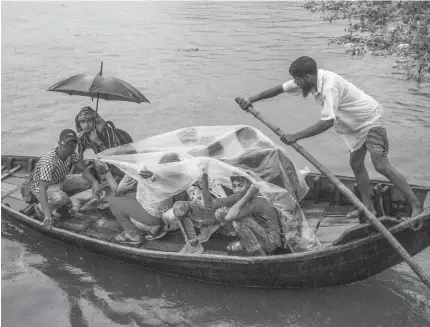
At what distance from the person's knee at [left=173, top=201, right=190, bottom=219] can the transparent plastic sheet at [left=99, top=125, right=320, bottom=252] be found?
4.9 inches

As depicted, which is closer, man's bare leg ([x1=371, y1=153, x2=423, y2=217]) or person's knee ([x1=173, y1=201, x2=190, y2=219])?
man's bare leg ([x1=371, y1=153, x2=423, y2=217])

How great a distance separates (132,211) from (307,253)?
1.97 m

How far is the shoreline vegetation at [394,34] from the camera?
1329cm

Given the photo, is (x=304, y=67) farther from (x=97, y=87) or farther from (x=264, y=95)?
(x=97, y=87)

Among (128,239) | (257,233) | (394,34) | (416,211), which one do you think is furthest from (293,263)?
(394,34)

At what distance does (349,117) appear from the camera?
5.07 meters

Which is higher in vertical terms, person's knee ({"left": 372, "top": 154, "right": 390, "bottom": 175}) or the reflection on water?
person's knee ({"left": 372, "top": 154, "right": 390, "bottom": 175})

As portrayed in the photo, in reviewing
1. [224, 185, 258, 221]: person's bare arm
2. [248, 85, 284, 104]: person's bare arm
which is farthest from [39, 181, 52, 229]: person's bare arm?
[248, 85, 284, 104]: person's bare arm

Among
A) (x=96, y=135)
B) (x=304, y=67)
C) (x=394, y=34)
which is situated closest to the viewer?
(x=304, y=67)

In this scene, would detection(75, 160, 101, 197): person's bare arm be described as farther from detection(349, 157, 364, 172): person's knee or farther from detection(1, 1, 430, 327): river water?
detection(349, 157, 364, 172): person's knee

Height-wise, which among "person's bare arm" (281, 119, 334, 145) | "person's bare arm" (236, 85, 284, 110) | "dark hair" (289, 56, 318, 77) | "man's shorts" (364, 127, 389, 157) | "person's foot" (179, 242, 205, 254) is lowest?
"person's foot" (179, 242, 205, 254)

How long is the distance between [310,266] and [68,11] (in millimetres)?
27754

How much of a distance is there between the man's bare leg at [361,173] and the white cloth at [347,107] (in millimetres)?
123

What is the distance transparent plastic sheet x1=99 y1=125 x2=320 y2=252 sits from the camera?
5.12 metres
